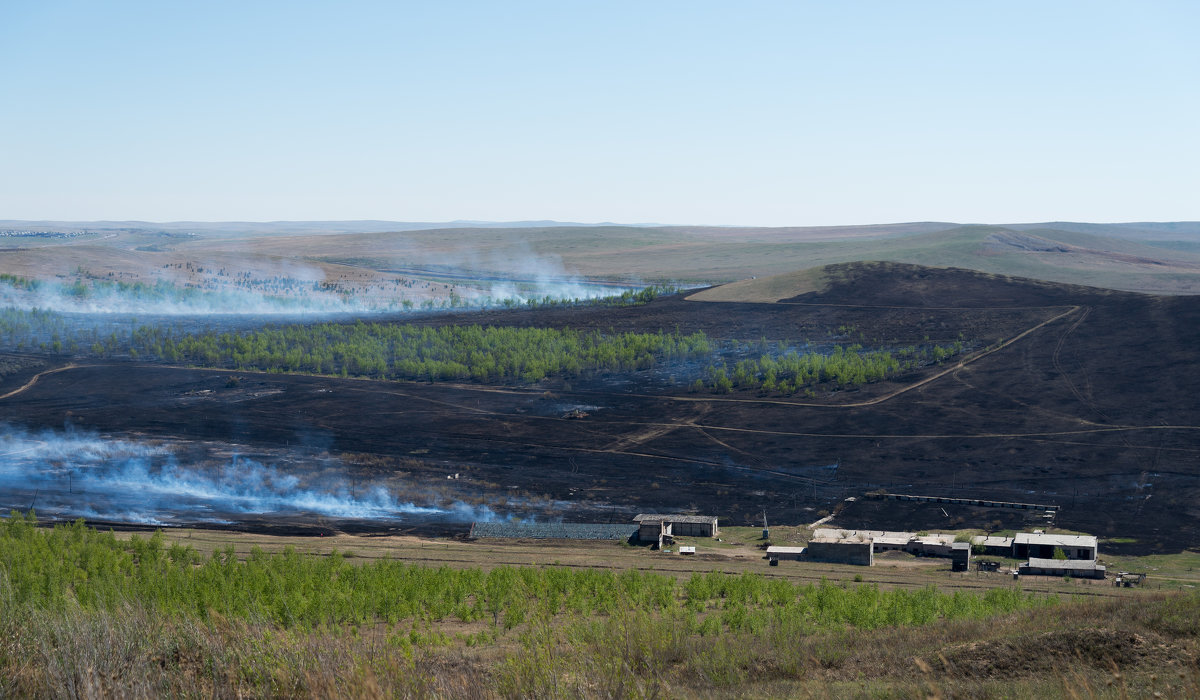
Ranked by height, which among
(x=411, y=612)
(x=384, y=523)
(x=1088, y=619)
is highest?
(x=1088, y=619)

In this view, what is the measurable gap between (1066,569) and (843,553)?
881cm

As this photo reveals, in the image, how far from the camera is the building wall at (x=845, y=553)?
147 ft

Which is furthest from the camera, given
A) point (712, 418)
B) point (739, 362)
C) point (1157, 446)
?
point (739, 362)

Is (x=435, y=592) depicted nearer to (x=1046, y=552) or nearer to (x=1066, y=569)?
(x=1066, y=569)

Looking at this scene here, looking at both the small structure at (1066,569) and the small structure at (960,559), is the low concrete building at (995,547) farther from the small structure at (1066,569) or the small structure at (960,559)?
the small structure at (1066,569)

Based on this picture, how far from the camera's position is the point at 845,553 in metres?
45.1

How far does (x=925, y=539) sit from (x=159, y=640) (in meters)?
38.2

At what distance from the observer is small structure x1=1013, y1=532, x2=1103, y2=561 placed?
44.4 m

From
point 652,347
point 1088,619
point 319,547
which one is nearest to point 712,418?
point 652,347

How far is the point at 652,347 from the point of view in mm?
97250

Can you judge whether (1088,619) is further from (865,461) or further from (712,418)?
(712,418)

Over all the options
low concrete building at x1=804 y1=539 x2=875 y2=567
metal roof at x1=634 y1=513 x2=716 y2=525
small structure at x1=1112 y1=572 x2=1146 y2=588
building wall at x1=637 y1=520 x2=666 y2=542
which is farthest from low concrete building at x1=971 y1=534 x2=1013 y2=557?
building wall at x1=637 y1=520 x2=666 y2=542

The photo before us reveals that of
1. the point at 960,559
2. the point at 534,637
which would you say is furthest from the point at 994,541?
the point at 534,637

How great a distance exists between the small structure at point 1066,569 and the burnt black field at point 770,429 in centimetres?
653
